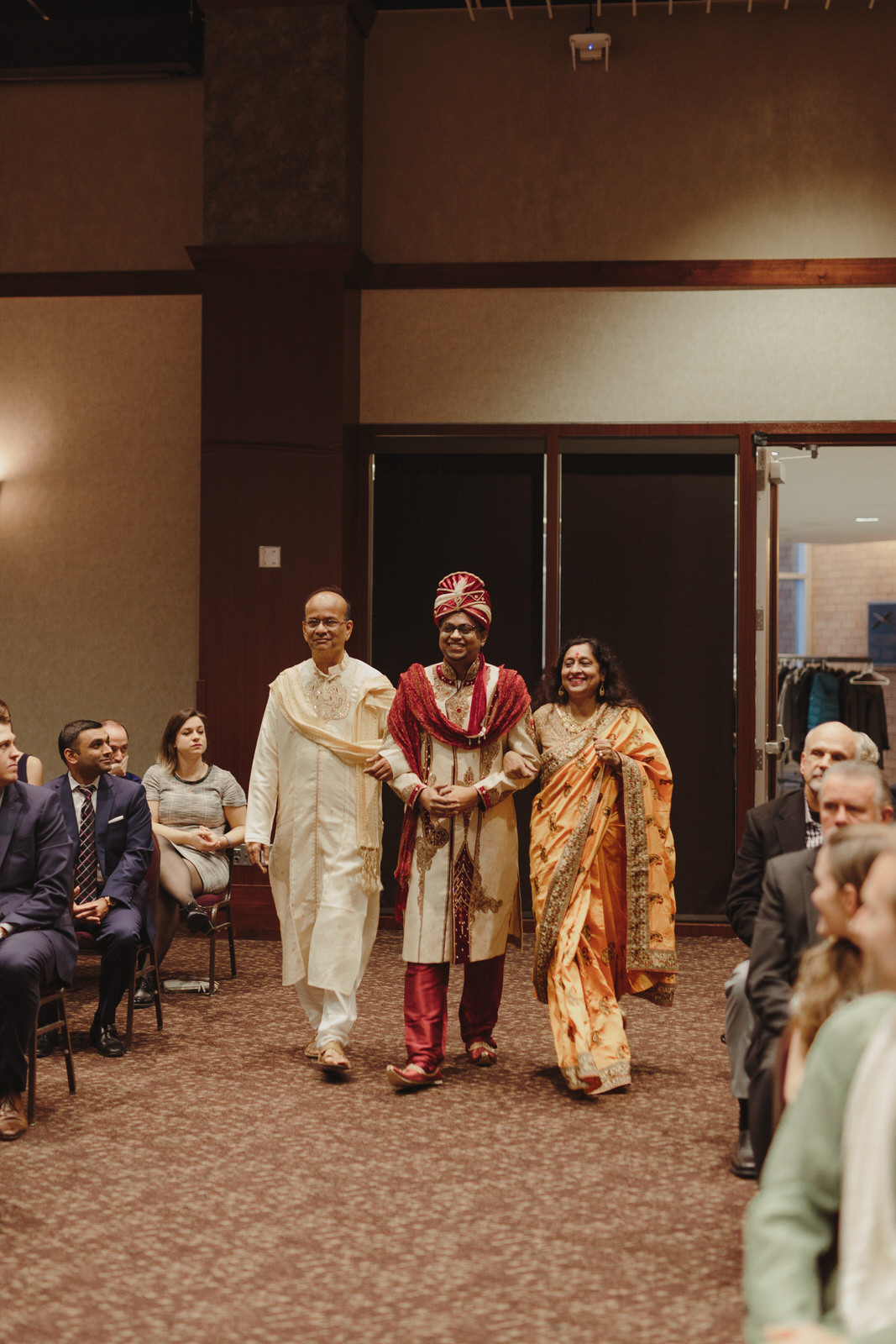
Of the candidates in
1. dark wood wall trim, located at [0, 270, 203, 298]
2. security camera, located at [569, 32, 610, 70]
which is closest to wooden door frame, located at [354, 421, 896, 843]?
dark wood wall trim, located at [0, 270, 203, 298]

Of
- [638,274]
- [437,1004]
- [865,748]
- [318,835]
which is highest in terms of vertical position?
[638,274]

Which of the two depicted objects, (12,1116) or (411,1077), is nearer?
(12,1116)

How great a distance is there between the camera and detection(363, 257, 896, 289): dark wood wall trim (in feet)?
21.8

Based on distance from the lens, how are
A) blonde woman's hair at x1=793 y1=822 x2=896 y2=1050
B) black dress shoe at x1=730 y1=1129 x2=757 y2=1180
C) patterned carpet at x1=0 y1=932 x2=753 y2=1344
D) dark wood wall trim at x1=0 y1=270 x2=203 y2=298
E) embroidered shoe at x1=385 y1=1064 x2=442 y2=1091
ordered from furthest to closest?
dark wood wall trim at x1=0 y1=270 x2=203 y2=298, embroidered shoe at x1=385 y1=1064 x2=442 y2=1091, black dress shoe at x1=730 y1=1129 x2=757 y2=1180, patterned carpet at x1=0 y1=932 x2=753 y2=1344, blonde woman's hair at x1=793 y1=822 x2=896 y2=1050

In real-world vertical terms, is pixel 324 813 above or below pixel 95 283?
below

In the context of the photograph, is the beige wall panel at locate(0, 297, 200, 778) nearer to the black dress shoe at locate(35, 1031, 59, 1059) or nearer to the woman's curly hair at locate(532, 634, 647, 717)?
the black dress shoe at locate(35, 1031, 59, 1059)

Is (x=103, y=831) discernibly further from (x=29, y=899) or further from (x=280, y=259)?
(x=280, y=259)

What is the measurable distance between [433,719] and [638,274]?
3.50 m

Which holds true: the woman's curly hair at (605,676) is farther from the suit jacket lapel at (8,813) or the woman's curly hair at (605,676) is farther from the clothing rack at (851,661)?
the clothing rack at (851,661)

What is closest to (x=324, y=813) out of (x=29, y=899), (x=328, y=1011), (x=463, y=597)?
(x=328, y=1011)

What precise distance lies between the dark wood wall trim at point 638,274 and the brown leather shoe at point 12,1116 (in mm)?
4703

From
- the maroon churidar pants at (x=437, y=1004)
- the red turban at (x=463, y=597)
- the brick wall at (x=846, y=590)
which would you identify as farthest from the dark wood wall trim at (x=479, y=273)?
the brick wall at (x=846, y=590)

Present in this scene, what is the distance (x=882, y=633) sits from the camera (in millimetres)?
13812

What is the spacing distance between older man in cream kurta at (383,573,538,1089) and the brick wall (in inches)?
417
